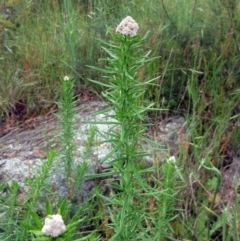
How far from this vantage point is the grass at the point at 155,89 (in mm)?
2623

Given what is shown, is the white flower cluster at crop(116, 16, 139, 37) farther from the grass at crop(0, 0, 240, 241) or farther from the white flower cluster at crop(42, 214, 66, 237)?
the white flower cluster at crop(42, 214, 66, 237)

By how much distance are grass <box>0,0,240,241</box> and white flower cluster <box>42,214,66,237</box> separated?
2.50ft

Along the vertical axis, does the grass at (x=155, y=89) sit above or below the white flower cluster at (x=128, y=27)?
below

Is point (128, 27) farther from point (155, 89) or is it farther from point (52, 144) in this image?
point (155, 89)

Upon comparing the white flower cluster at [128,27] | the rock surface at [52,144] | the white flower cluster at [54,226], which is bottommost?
the rock surface at [52,144]

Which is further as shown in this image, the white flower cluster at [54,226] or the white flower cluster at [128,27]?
the white flower cluster at [128,27]

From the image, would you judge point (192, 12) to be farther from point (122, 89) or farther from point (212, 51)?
point (122, 89)

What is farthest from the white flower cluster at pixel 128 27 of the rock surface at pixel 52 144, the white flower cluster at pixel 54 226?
the rock surface at pixel 52 144

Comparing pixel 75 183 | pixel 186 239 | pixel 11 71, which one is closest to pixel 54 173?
pixel 75 183

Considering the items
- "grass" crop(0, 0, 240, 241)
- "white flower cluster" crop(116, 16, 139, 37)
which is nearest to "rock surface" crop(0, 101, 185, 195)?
"grass" crop(0, 0, 240, 241)

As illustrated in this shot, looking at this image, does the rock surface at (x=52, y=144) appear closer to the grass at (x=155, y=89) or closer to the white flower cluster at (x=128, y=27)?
the grass at (x=155, y=89)

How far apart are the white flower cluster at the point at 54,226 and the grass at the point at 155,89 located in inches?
30.0

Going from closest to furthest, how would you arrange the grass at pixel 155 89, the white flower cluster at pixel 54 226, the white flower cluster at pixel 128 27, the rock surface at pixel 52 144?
the white flower cluster at pixel 54 226 → the white flower cluster at pixel 128 27 → the grass at pixel 155 89 → the rock surface at pixel 52 144

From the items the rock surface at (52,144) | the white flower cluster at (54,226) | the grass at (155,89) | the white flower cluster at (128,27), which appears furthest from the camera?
the rock surface at (52,144)
